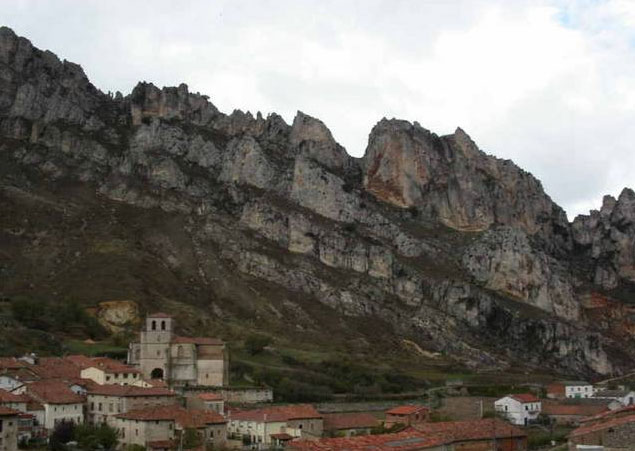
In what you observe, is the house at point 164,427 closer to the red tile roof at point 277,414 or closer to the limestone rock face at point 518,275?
the red tile roof at point 277,414

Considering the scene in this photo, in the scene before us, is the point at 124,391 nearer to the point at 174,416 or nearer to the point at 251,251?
the point at 174,416

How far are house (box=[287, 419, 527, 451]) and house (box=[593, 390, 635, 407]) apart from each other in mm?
34303

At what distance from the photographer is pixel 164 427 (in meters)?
71.4

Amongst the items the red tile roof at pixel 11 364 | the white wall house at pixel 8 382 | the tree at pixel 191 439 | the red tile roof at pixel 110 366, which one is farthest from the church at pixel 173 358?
the tree at pixel 191 439

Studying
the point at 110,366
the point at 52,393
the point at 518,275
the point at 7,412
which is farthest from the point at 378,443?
the point at 518,275

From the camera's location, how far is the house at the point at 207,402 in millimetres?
85500

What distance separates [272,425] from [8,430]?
22.7m

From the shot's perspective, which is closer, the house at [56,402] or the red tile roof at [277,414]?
the house at [56,402]

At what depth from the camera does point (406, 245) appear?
192 m

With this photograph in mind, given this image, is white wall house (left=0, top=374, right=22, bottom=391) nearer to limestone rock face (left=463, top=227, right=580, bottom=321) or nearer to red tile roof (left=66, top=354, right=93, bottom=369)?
red tile roof (left=66, top=354, right=93, bottom=369)

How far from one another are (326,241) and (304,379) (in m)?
67.8

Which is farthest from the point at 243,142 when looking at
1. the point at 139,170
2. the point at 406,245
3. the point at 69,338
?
the point at 69,338

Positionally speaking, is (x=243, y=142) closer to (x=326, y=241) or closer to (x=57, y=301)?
(x=326, y=241)

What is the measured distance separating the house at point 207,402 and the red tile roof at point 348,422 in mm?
9957
